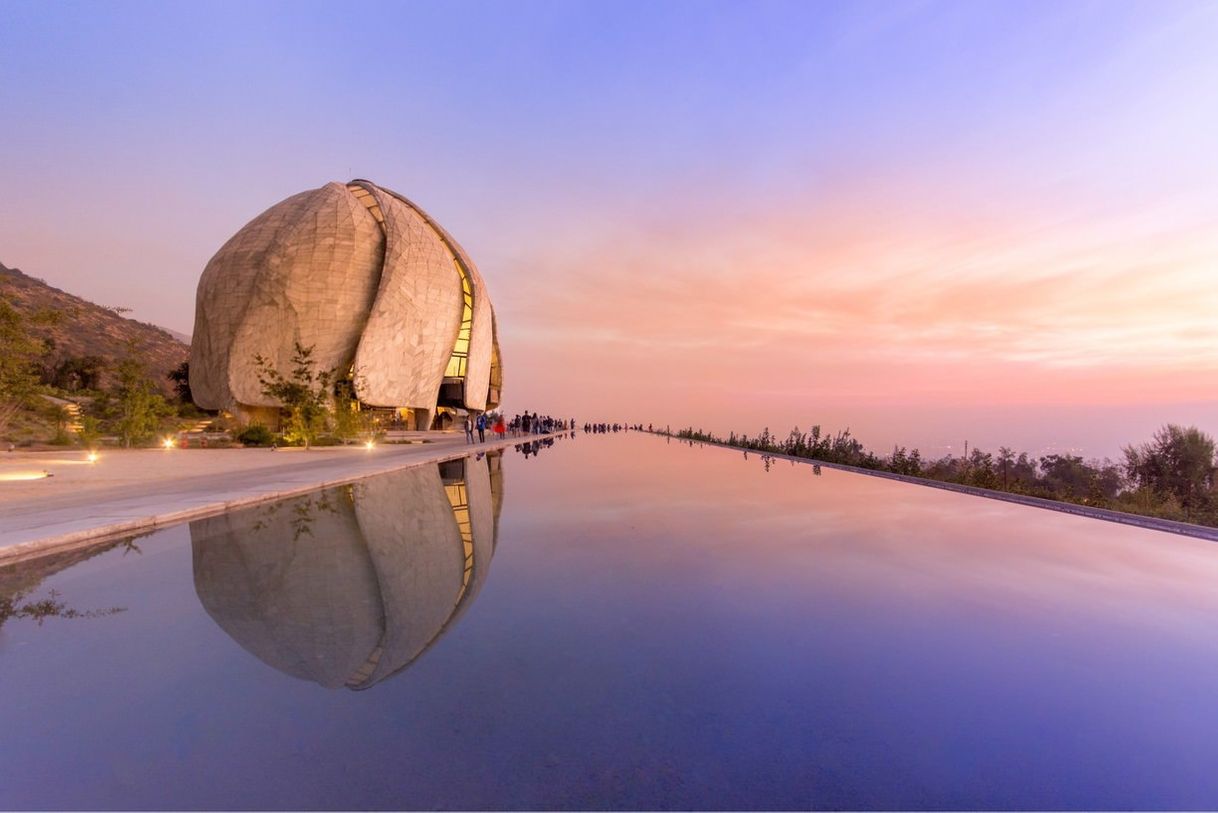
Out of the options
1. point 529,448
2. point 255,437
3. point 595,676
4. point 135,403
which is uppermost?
point 135,403

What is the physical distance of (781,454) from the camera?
98.4 ft

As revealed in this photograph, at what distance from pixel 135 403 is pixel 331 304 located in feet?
64.3

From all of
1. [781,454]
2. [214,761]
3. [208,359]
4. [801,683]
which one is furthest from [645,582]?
[208,359]

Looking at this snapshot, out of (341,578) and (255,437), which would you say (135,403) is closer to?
(255,437)

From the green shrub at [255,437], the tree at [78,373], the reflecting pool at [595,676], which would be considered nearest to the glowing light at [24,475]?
the reflecting pool at [595,676]

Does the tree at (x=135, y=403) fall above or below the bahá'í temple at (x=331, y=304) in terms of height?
below

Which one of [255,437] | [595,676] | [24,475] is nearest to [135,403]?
[255,437]

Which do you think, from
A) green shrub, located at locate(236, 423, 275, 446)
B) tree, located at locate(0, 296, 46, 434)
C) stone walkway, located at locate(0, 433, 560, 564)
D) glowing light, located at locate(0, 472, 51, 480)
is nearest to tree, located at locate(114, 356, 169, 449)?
stone walkway, located at locate(0, 433, 560, 564)

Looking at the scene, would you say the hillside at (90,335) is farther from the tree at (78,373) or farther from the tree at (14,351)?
the tree at (14,351)

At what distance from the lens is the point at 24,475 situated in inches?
507

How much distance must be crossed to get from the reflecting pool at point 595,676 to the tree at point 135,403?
58.9 feet

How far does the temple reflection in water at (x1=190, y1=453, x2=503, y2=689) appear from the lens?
151 inches

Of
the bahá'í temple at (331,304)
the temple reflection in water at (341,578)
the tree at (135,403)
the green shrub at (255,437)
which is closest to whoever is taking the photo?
the temple reflection in water at (341,578)

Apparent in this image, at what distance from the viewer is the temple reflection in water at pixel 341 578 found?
383cm
